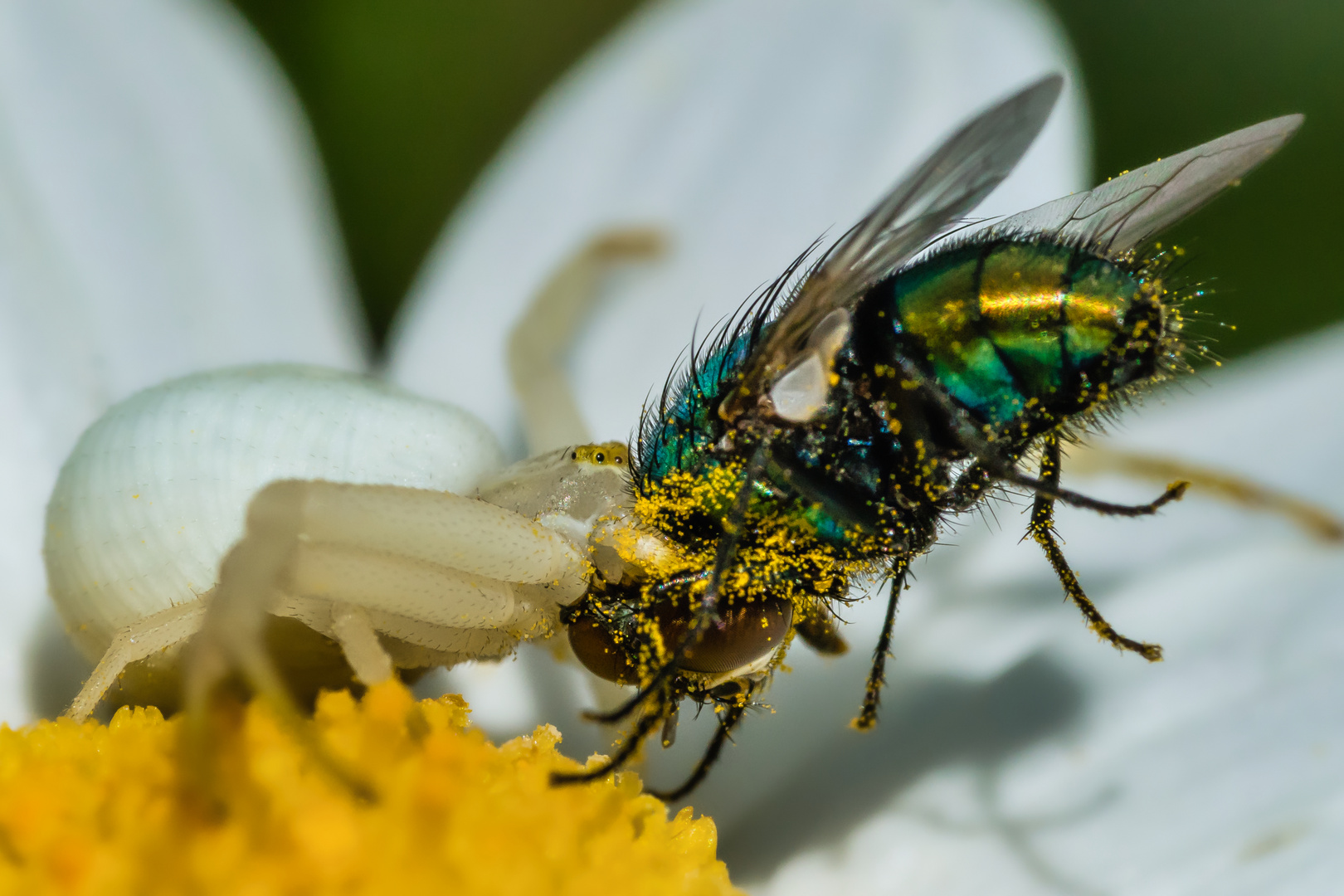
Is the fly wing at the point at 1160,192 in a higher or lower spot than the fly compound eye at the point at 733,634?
higher

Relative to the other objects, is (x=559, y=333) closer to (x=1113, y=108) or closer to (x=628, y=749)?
(x=628, y=749)

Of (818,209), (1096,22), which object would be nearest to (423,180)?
(818,209)

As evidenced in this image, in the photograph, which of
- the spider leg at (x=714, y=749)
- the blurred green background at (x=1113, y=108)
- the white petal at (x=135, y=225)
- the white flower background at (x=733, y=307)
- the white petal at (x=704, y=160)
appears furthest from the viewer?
the blurred green background at (x=1113, y=108)

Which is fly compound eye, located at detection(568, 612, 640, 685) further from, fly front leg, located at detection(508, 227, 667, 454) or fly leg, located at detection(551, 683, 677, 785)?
fly front leg, located at detection(508, 227, 667, 454)

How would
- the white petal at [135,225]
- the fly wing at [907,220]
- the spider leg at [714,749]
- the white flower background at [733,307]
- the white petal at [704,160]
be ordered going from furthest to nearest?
1. the white petal at [704,160]
2. the white petal at [135,225]
3. the white flower background at [733,307]
4. the spider leg at [714,749]
5. the fly wing at [907,220]

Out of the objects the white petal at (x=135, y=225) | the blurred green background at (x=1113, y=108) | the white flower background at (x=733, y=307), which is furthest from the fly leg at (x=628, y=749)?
the blurred green background at (x=1113, y=108)

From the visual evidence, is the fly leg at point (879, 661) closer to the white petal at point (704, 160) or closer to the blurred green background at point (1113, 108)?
the white petal at point (704, 160)

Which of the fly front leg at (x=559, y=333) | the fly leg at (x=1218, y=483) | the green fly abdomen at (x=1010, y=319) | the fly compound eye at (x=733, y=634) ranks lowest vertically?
the fly leg at (x=1218, y=483)

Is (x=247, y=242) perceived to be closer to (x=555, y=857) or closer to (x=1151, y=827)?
(x=555, y=857)

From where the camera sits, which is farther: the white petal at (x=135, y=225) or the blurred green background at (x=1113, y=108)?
the blurred green background at (x=1113, y=108)
